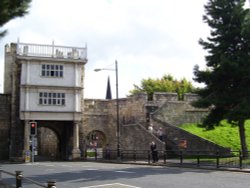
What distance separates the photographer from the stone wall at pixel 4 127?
45.7 meters

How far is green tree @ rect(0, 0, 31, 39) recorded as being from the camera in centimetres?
1237

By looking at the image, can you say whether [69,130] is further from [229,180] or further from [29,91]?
[229,180]

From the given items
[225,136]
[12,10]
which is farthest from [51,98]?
[12,10]

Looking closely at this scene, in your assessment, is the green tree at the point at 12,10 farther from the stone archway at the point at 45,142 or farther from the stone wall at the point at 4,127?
the stone archway at the point at 45,142

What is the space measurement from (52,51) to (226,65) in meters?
23.2

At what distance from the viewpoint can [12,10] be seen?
1308cm

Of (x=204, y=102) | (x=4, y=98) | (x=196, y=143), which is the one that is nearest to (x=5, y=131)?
(x=4, y=98)

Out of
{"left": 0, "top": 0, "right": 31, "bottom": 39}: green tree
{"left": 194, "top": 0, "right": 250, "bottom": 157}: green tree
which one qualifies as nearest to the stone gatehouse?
{"left": 194, "top": 0, "right": 250, "bottom": 157}: green tree

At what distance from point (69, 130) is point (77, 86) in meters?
5.04

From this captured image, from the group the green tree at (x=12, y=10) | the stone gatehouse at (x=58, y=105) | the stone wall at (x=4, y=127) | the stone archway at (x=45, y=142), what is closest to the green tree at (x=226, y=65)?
the stone gatehouse at (x=58, y=105)

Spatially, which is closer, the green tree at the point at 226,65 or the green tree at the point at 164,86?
the green tree at the point at 226,65

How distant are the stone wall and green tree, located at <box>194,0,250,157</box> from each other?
23807 mm

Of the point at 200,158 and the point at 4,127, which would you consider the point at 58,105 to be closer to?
the point at 4,127

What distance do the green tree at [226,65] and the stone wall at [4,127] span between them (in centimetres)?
2381
